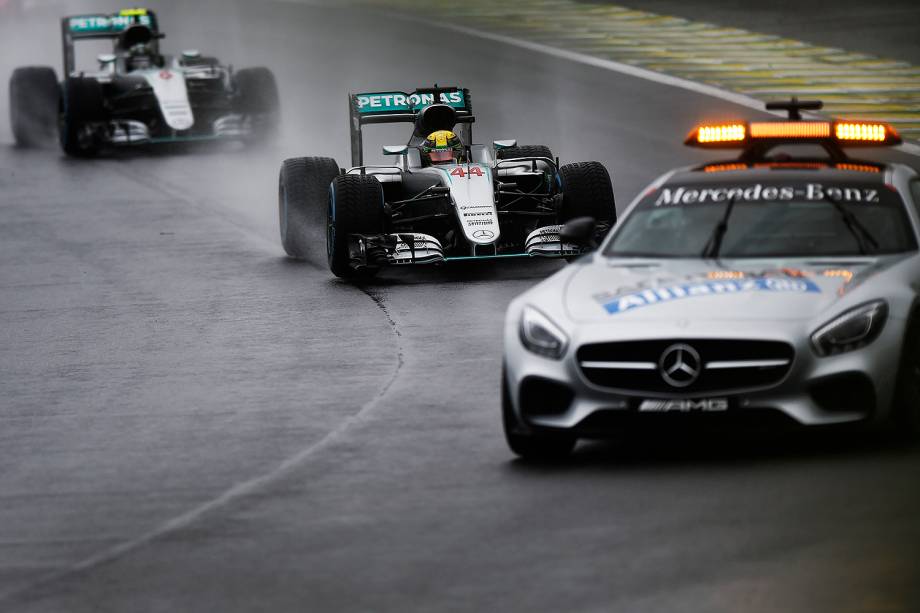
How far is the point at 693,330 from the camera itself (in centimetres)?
849

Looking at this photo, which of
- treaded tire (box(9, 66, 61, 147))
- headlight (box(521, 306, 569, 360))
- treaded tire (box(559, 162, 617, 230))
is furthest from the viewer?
treaded tire (box(9, 66, 61, 147))

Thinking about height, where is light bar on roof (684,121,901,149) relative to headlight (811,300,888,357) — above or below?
above

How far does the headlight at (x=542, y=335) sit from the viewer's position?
8.73 m

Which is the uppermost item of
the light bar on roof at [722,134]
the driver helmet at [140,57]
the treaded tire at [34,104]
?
the light bar on roof at [722,134]

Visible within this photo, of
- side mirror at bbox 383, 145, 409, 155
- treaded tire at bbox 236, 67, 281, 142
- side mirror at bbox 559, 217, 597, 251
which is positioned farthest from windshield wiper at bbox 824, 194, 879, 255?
treaded tire at bbox 236, 67, 281, 142

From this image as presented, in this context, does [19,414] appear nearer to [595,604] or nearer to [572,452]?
[572,452]

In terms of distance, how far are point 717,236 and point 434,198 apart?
700 cm

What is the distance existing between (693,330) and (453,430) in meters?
1.88

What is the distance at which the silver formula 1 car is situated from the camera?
27.9ft

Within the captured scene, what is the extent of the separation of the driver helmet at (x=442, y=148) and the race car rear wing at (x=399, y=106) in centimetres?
38

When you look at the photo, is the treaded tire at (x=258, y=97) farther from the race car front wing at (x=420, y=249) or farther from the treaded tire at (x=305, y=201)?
the race car front wing at (x=420, y=249)

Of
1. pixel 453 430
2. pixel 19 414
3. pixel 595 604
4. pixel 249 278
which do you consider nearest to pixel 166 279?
pixel 249 278

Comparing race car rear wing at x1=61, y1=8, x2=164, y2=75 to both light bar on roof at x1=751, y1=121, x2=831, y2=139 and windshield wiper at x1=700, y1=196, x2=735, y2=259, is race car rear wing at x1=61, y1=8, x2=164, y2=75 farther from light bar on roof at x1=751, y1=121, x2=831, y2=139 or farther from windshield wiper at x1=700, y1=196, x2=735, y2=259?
windshield wiper at x1=700, y1=196, x2=735, y2=259

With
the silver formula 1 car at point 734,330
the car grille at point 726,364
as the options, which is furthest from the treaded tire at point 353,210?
the car grille at point 726,364
